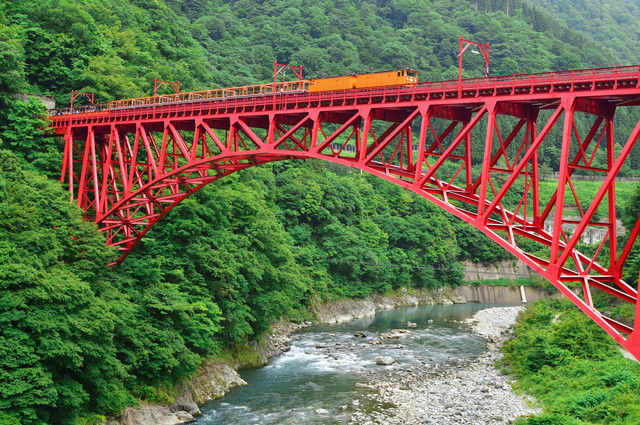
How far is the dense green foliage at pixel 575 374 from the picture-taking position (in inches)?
994

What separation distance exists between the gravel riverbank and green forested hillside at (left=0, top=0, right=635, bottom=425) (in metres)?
9.00

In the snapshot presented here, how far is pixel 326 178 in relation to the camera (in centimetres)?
7725

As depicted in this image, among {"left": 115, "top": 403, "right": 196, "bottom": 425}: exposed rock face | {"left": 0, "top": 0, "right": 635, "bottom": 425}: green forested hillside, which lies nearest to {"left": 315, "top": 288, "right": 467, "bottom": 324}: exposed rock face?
{"left": 0, "top": 0, "right": 635, "bottom": 425}: green forested hillside

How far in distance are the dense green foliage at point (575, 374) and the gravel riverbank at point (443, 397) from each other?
1.48 m

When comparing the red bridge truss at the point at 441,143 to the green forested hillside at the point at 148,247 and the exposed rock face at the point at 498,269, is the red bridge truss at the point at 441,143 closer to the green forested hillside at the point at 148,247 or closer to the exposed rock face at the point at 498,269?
the green forested hillside at the point at 148,247

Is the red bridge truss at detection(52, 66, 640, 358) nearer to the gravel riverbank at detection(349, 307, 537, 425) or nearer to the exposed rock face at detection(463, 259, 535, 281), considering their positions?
the gravel riverbank at detection(349, 307, 537, 425)

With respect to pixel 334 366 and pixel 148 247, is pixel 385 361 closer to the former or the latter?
pixel 334 366

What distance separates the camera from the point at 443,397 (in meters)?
34.0

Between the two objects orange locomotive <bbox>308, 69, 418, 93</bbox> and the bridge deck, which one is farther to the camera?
orange locomotive <bbox>308, 69, 418, 93</bbox>

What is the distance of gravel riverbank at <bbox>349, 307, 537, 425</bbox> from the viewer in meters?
30.2

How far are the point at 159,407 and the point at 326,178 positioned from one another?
4995 centimetres

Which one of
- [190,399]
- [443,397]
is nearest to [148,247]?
[190,399]

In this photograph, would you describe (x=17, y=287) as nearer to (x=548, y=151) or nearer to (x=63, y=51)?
(x=63, y=51)

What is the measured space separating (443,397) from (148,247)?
18.1 metres
